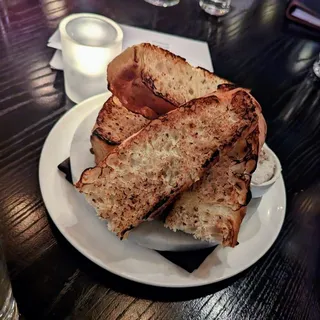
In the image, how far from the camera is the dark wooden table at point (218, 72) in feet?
1.98

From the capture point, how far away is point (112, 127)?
2.20 ft

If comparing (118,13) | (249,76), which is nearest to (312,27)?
(249,76)

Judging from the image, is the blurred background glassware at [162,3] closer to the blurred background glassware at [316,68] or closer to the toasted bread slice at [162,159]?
the blurred background glassware at [316,68]

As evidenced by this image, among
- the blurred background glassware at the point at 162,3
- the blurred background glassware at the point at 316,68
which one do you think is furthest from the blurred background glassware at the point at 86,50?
the blurred background glassware at the point at 316,68

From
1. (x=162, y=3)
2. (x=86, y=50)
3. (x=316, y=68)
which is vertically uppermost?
(x=86, y=50)

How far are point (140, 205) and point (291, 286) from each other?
293 mm

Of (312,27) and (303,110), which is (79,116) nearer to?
(303,110)

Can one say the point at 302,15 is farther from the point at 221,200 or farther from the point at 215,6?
the point at 221,200

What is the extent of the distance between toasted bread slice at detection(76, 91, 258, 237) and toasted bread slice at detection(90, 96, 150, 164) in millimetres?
49

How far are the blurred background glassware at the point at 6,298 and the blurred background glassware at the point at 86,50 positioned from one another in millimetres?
469

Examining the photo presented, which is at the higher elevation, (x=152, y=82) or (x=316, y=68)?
(x=152, y=82)

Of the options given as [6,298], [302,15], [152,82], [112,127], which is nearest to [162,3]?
[302,15]

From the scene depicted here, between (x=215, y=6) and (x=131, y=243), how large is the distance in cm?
93

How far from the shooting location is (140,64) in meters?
0.73
